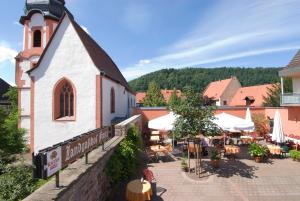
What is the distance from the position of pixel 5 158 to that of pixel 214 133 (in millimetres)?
10245

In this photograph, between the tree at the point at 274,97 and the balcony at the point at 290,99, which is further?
the tree at the point at 274,97

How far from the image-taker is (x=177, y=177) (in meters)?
13.2

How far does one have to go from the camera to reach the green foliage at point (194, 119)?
44.8 ft

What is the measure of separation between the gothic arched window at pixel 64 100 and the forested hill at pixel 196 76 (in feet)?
314

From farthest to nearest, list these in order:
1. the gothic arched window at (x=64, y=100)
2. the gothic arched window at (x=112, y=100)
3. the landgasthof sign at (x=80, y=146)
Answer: the gothic arched window at (x=112, y=100), the gothic arched window at (x=64, y=100), the landgasthof sign at (x=80, y=146)

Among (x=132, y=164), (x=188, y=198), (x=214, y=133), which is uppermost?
(x=214, y=133)

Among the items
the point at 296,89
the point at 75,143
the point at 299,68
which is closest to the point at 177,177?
the point at 75,143

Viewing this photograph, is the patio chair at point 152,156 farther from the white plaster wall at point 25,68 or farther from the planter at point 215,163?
the white plaster wall at point 25,68

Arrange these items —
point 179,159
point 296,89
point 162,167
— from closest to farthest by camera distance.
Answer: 1. point 162,167
2. point 179,159
3. point 296,89

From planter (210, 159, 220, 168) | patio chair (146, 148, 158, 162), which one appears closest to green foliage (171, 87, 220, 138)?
planter (210, 159, 220, 168)

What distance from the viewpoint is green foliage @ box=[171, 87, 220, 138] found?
44.8ft

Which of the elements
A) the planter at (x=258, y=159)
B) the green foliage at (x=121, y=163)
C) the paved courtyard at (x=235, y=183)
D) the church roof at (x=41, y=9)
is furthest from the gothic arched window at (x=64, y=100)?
the planter at (x=258, y=159)

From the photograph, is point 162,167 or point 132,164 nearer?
point 132,164

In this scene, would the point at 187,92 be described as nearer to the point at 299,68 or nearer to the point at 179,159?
the point at 179,159
